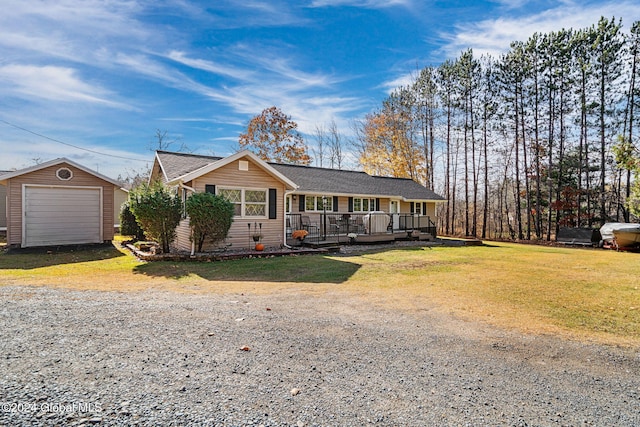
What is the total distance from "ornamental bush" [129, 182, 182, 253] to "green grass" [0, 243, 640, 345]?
3.81 feet

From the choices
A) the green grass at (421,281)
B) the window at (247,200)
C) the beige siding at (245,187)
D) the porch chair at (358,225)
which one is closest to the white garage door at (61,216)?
the green grass at (421,281)

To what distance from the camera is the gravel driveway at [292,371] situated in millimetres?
2297

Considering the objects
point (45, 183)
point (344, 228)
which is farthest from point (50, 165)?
point (344, 228)

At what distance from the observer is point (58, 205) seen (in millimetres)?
12602

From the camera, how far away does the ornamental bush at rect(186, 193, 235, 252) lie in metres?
10.1

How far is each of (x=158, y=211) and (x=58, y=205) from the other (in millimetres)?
5794

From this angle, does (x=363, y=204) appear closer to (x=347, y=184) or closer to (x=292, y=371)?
(x=347, y=184)

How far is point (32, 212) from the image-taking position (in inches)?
480

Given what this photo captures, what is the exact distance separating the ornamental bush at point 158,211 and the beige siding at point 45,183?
14.0 ft

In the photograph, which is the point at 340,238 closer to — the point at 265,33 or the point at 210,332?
the point at 265,33

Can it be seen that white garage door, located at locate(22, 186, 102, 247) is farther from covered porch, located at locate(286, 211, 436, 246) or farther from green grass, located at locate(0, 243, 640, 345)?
covered porch, located at locate(286, 211, 436, 246)

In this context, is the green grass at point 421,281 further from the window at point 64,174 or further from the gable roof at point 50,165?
the window at point 64,174

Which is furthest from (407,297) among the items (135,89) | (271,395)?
(135,89)

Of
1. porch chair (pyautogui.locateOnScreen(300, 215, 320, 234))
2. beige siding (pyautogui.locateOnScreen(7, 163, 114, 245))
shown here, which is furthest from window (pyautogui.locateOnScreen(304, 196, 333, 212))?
beige siding (pyautogui.locateOnScreen(7, 163, 114, 245))
